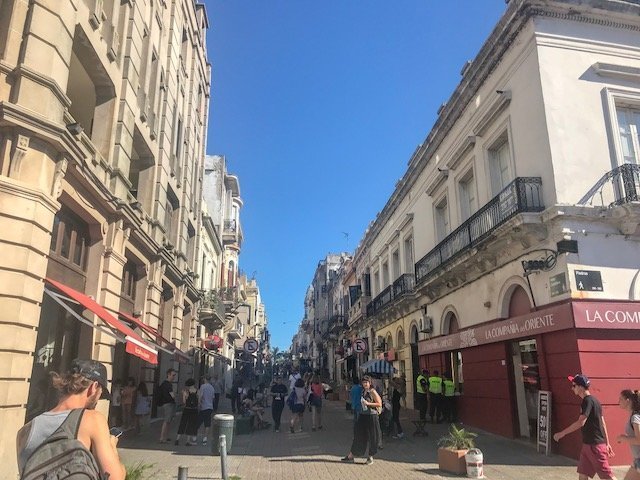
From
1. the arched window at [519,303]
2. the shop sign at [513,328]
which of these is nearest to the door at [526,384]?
the shop sign at [513,328]

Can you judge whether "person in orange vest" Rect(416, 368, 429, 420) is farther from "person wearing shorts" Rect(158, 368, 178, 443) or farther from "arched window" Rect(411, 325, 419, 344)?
"person wearing shorts" Rect(158, 368, 178, 443)

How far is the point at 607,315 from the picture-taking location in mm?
10281

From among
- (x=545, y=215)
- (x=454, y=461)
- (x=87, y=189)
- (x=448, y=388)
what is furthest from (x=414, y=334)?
(x=87, y=189)

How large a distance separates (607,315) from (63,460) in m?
10.6

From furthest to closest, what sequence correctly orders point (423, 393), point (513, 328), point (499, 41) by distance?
point (423, 393) → point (499, 41) → point (513, 328)

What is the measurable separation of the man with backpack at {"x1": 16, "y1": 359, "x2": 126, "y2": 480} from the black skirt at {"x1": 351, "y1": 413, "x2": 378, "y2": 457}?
8.40 m

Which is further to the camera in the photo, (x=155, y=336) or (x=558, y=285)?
(x=155, y=336)

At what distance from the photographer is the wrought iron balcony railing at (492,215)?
38.3ft

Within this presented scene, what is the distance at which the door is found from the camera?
12.3 meters

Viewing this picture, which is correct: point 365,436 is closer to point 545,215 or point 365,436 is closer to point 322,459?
point 322,459

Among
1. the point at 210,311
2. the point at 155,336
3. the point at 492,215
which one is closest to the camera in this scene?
the point at 492,215

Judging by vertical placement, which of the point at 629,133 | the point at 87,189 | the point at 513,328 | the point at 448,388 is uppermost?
the point at 629,133

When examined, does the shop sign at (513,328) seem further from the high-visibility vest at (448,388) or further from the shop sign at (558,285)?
the high-visibility vest at (448,388)

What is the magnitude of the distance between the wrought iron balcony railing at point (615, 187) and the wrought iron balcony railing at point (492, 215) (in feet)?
3.47
